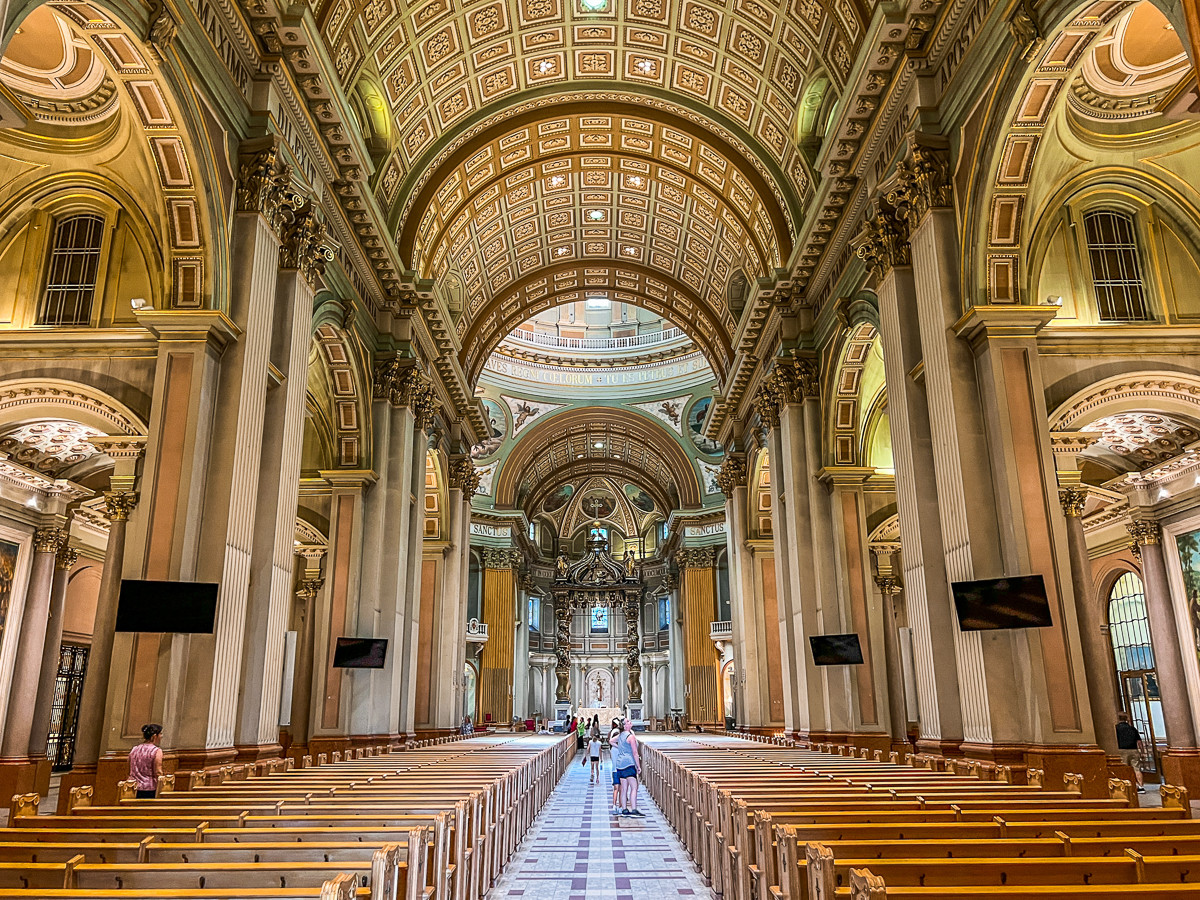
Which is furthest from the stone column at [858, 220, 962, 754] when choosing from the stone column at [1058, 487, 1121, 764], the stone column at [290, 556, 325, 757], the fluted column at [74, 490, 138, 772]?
the stone column at [290, 556, 325, 757]

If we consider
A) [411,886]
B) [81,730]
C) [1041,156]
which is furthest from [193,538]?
[1041,156]

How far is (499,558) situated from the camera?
4028cm

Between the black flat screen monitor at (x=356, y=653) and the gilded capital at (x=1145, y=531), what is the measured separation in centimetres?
1346

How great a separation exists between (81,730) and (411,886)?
6742 millimetres

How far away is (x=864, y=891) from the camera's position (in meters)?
2.97

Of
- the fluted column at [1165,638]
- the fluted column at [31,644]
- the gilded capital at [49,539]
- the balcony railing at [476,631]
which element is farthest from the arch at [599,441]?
the fluted column at [31,644]

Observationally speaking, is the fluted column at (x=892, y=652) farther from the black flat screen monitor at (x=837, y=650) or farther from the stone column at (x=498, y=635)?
the stone column at (x=498, y=635)

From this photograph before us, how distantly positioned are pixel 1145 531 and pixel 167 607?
50.7 feet

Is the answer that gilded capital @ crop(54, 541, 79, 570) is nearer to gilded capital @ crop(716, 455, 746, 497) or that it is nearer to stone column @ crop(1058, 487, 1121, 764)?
gilded capital @ crop(716, 455, 746, 497)

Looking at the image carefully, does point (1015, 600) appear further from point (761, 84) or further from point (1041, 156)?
point (761, 84)

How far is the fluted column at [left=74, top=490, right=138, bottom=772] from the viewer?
8.93m

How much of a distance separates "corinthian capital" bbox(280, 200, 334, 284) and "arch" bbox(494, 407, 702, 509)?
27.4 meters

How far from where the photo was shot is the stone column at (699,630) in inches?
1457

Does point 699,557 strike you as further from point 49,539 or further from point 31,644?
point 31,644
